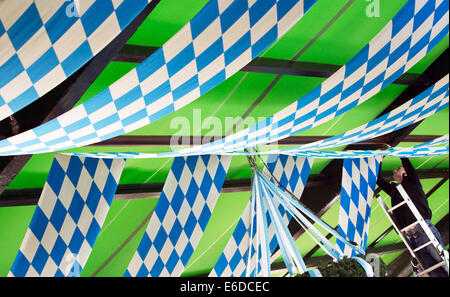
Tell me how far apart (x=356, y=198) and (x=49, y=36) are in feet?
11.3

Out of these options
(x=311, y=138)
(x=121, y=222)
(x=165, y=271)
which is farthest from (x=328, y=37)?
(x=121, y=222)

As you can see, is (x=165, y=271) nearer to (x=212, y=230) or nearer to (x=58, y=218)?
(x=58, y=218)

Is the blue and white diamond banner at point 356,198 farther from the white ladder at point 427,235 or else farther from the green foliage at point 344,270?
the green foliage at point 344,270

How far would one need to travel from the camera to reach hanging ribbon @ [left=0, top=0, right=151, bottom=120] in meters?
1.48

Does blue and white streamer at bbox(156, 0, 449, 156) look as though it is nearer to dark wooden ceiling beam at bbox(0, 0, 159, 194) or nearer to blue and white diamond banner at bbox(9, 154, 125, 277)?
blue and white diamond banner at bbox(9, 154, 125, 277)

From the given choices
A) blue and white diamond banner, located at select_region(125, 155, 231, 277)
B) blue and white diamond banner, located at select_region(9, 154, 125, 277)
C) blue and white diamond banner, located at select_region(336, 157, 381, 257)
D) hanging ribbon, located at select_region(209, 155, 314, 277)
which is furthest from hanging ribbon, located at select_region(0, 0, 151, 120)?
blue and white diamond banner, located at select_region(336, 157, 381, 257)

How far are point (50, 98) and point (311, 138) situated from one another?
2699 mm

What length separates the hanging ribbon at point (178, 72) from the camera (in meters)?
1.79

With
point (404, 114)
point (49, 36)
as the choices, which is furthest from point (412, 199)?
point (49, 36)

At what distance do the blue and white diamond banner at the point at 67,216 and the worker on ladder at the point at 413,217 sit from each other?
2620mm

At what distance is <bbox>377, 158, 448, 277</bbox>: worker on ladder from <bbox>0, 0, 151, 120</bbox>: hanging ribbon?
333cm

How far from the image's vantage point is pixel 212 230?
15.3 ft

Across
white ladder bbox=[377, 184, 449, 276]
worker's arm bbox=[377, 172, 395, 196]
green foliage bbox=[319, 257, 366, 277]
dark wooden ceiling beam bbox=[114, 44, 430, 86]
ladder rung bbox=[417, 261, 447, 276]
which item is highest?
dark wooden ceiling beam bbox=[114, 44, 430, 86]

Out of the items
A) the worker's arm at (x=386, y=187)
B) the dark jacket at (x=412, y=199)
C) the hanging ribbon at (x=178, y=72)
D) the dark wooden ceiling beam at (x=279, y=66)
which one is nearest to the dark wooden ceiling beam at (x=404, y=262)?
the worker's arm at (x=386, y=187)
